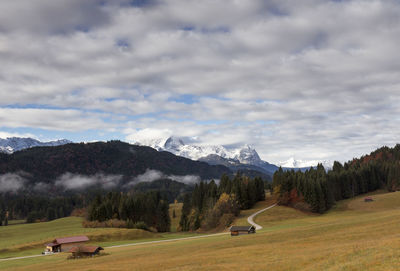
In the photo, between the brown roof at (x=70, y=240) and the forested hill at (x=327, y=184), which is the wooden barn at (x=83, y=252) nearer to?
the brown roof at (x=70, y=240)

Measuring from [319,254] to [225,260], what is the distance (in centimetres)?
1135

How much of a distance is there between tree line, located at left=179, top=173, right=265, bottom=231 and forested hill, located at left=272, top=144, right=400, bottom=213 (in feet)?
36.9

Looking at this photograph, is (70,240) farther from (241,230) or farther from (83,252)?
(241,230)

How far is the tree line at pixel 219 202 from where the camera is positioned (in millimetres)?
120688

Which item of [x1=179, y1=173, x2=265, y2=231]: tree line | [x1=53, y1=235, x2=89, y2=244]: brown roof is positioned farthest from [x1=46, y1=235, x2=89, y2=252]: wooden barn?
[x1=179, y1=173, x2=265, y2=231]: tree line

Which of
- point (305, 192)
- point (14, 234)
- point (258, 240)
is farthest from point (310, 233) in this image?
point (14, 234)

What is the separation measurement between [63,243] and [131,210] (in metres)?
51.2

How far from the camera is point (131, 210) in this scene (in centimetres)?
13750

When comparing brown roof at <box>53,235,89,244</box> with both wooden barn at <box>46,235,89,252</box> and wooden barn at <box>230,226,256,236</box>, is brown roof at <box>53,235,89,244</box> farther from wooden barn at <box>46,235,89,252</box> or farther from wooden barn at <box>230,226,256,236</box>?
wooden barn at <box>230,226,256,236</box>

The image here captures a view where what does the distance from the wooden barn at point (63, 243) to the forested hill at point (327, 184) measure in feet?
259

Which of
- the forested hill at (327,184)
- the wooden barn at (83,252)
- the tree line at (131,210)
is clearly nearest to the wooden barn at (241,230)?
the wooden barn at (83,252)

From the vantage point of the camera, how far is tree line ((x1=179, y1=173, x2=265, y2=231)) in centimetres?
12069

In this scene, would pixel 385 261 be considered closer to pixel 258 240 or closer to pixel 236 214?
pixel 258 240

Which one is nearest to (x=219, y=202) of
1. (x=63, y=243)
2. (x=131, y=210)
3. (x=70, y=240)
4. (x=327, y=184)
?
(x=131, y=210)
